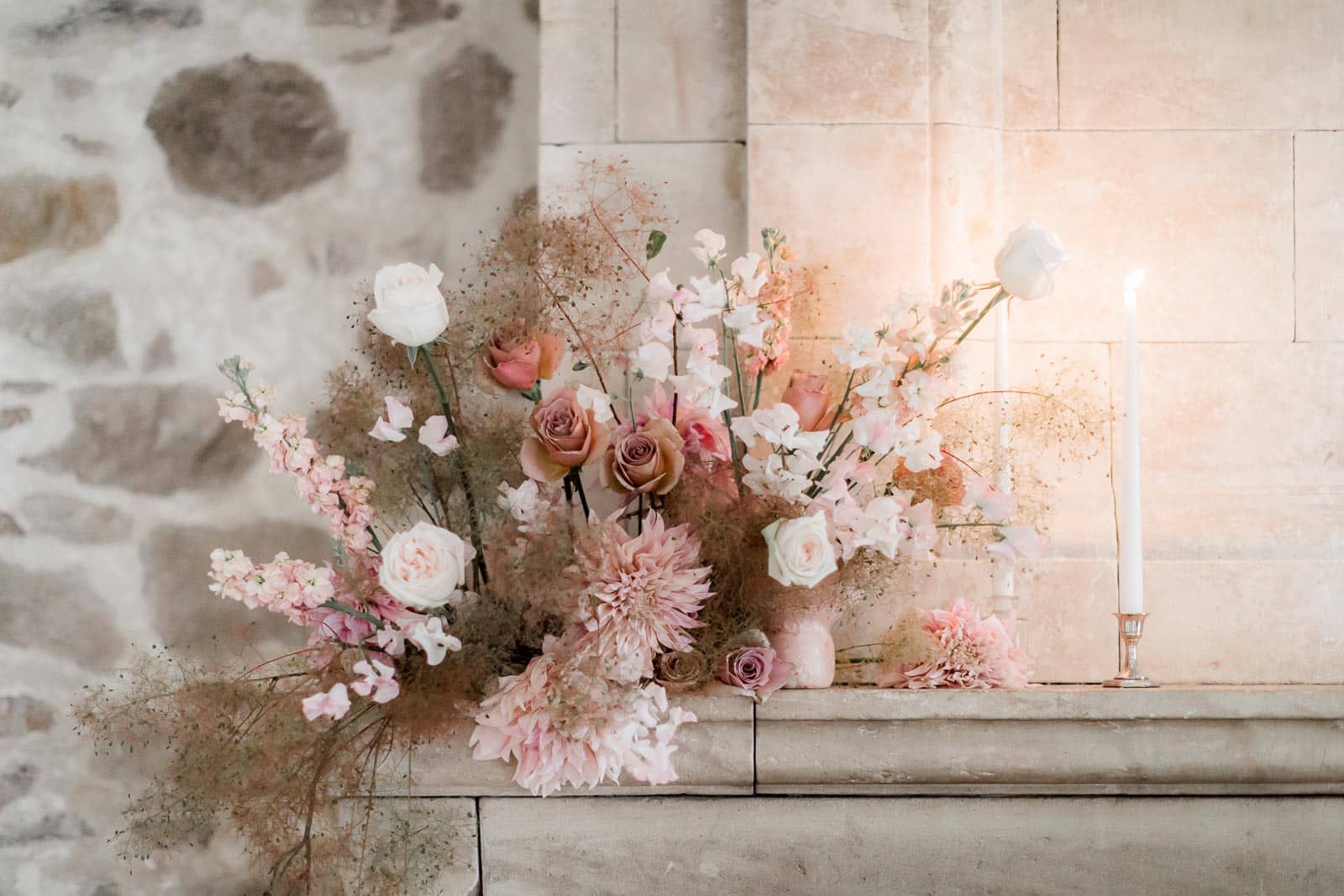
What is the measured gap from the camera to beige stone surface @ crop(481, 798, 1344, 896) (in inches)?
56.2

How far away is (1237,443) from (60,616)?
6.77 feet

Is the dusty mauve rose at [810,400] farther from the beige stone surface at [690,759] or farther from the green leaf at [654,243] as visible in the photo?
the beige stone surface at [690,759]

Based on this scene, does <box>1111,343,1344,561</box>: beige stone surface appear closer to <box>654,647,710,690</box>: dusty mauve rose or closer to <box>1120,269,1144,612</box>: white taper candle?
<box>1120,269,1144,612</box>: white taper candle

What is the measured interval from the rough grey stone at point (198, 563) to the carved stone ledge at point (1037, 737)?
1018 mm

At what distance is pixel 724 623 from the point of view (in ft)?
4.65

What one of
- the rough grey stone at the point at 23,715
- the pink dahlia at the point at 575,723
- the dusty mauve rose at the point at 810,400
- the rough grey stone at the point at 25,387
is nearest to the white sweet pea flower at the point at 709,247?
the dusty mauve rose at the point at 810,400

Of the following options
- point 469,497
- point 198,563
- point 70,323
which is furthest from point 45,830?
point 469,497

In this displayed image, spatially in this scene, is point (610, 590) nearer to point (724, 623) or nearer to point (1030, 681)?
point (724, 623)

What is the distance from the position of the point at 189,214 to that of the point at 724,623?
1342 mm

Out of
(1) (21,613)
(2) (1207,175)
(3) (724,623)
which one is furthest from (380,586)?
(2) (1207,175)

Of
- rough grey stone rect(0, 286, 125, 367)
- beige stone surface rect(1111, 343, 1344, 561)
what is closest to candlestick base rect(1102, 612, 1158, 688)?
beige stone surface rect(1111, 343, 1344, 561)

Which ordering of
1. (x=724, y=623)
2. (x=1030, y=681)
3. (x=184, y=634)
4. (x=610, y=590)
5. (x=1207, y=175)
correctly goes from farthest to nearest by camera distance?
1. (x=184, y=634)
2. (x=1207, y=175)
3. (x=1030, y=681)
4. (x=724, y=623)
5. (x=610, y=590)

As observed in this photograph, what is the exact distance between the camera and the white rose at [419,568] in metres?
1.27

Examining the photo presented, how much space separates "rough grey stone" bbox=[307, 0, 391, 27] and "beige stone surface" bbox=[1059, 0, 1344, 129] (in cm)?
122
